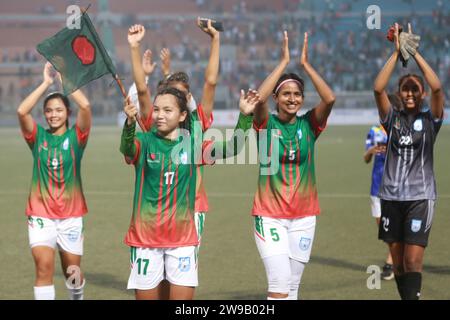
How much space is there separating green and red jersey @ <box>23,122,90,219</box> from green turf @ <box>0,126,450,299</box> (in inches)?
61.0

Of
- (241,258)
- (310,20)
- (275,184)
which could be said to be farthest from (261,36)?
(275,184)

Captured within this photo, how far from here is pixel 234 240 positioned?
1230cm

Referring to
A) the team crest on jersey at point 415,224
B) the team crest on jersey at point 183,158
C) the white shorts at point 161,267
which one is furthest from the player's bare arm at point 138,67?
the team crest on jersey at point 415,224

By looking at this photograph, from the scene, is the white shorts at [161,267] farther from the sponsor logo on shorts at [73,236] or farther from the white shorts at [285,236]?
the sponsor logo on shorts at [73,236]

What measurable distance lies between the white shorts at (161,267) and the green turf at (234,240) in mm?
2724

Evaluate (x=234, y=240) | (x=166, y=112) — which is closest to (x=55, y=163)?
(x=166, y=112)

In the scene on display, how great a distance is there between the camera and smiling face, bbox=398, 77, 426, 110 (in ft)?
24.3

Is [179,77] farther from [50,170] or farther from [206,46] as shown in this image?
[206,46]

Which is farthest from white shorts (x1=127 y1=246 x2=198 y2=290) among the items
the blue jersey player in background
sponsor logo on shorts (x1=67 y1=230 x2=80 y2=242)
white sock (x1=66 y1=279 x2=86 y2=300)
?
the blue jersey player in background

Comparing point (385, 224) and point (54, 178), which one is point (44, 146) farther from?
point (385, 224)

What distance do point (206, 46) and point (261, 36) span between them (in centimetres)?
366

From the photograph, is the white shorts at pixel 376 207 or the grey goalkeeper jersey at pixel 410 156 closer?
the grey goalkeeper jersey at pixel 410 156

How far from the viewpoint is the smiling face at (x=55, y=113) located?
25.0ft

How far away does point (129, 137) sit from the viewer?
5809 mm
